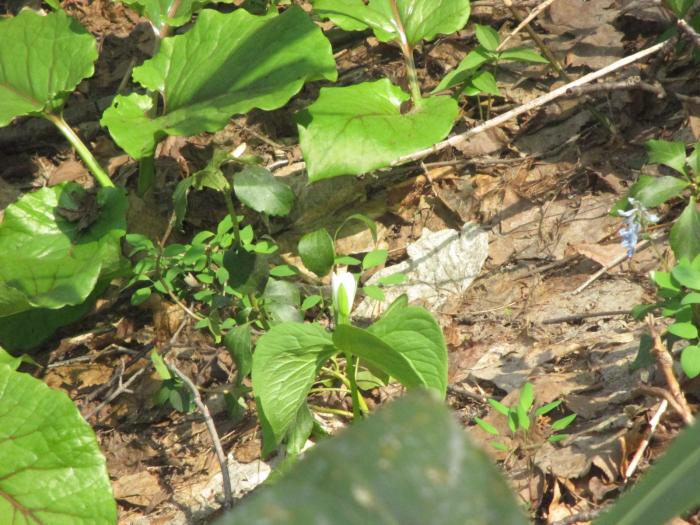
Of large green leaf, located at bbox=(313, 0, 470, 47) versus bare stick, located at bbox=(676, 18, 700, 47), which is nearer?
bare stick, located at bbox=(676, 18, 700, 47)

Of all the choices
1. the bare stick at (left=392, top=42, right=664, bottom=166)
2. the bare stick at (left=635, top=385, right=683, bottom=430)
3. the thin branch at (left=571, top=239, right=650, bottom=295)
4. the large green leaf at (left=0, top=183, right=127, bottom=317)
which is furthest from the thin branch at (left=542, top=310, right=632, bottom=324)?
the large green leaf at (left=0, top=183, right=127, bottom=317)

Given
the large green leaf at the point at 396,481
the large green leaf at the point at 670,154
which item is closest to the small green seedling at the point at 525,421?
the large green leaf at the point at 670,154

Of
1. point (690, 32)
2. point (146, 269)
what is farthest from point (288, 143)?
point (690, 32)

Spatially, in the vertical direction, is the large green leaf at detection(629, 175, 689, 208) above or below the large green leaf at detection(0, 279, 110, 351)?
above

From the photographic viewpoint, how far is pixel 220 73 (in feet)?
9.57

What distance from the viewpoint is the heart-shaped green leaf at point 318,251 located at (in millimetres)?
2385

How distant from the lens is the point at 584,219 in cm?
276

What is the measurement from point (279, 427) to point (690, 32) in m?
1.83

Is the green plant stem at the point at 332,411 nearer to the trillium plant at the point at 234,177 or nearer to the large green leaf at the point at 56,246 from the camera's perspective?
the trillium plant at the point at 234,177

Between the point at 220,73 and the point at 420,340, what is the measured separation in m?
1.39

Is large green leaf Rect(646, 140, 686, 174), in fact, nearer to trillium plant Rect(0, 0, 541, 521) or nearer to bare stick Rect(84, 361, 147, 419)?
trillium plant Rect(0, 0, 541, 521)

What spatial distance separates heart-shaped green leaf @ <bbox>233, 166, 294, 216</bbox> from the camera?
8.33 feet

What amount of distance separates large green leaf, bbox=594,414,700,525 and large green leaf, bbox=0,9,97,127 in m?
2.85

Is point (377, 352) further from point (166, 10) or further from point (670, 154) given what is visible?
point (166, 10)
